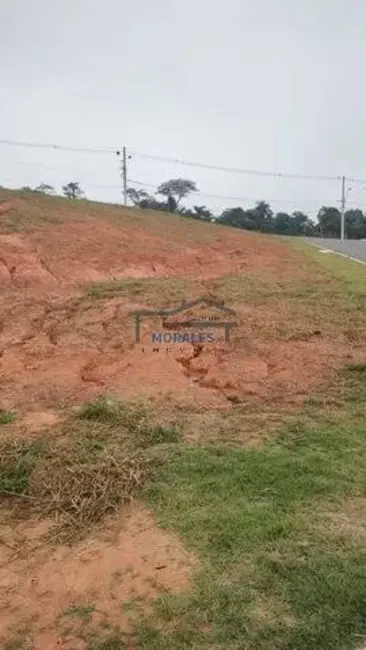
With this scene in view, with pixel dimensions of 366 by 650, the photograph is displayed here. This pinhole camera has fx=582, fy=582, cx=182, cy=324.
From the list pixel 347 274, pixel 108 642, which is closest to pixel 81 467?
pixel 108 642

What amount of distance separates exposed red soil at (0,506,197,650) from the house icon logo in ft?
9.13

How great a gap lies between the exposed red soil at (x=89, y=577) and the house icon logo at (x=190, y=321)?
278 cm

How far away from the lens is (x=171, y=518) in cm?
251

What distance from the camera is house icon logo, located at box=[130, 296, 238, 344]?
17.0ft

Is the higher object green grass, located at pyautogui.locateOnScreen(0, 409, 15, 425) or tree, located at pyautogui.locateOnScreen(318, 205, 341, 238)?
tree, located at pyautogui.locateOnScreen(318, 205, 341, 238)

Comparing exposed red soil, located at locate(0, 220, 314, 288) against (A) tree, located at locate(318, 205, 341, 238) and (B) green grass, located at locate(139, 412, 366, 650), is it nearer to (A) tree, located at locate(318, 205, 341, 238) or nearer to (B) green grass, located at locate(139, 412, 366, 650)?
(B) green grass, located at locate(139, 412, 366, 650)

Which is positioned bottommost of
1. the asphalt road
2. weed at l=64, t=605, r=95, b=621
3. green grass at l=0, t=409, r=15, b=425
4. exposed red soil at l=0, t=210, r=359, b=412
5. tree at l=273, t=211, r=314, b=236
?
weed at l=64, t=605, r=95, b=621

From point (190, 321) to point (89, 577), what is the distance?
3522 mm

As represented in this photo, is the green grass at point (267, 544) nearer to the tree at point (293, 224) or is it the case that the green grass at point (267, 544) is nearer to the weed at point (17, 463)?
the weed at point (17, 463)

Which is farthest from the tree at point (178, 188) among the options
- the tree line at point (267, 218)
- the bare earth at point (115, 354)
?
the bare earth at point (115, 354)

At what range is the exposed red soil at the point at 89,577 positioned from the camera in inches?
77.1

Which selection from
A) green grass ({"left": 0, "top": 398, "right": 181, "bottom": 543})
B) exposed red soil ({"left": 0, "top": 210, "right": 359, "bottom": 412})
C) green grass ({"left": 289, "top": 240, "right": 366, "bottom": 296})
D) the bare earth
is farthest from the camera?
green grass ({"left": 289, "top": 240, "right": 366, "bottom": 296})

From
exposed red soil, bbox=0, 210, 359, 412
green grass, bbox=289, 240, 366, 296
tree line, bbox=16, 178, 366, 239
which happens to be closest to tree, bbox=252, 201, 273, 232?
tree line, bbox=16, 178, 366, 239

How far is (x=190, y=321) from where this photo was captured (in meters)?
5.53
